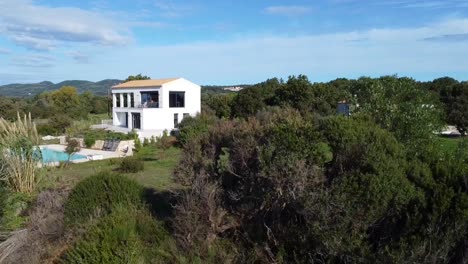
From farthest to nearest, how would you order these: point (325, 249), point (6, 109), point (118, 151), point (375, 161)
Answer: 1. point (6, 109)
2. point (118, 151)
3. point (375, 161)
4. point (325, 249)

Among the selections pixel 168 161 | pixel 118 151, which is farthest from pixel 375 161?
pixel 118 151

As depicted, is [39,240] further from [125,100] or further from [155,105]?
[125,100]

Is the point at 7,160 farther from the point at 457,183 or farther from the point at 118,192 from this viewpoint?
the point at 457,183

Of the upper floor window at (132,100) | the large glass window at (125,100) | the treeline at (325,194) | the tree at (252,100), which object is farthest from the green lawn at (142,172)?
the large glass window at (125,100)

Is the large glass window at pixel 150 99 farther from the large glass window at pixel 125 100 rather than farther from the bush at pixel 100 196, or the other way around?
the bush at pixel 100 196

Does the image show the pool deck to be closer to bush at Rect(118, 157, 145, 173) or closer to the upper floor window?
bush at Rect(118, 157, 145, 173)

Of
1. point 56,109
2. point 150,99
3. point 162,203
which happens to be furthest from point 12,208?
point 56,109

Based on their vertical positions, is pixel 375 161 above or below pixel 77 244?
above
